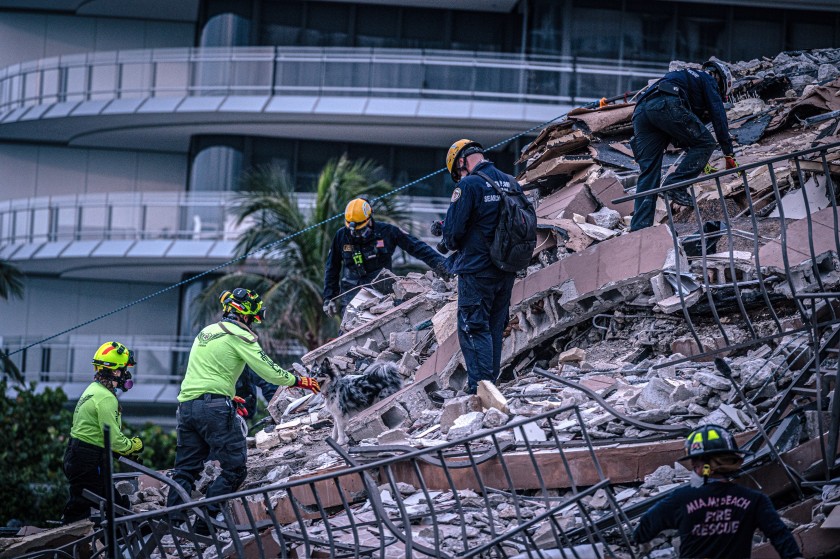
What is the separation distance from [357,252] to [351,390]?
3.36m

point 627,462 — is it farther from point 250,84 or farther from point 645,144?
point 250,84

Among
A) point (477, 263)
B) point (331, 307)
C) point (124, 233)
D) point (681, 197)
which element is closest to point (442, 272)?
point (331, 307)

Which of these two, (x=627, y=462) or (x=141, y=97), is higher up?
(x=141, y=97)

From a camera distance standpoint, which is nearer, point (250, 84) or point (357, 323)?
point (357, 323)

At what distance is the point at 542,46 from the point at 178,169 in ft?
29.9

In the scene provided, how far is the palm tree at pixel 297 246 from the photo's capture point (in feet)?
59.1

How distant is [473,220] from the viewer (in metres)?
8.52

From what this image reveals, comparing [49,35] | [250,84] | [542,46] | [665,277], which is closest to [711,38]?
[542,46]

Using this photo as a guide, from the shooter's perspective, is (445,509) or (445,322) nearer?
(445,509)

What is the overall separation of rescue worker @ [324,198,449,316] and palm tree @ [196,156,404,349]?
4770 millimetres

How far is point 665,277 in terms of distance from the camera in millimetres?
8727

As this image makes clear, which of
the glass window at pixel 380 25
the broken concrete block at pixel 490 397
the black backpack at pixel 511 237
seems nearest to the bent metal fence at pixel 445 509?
the broken concrete block at pixel 490 397

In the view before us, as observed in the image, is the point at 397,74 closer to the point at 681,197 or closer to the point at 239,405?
the point at 681,197

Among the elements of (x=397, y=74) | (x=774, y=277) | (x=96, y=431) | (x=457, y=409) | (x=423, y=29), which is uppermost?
(x=423, y=29)
